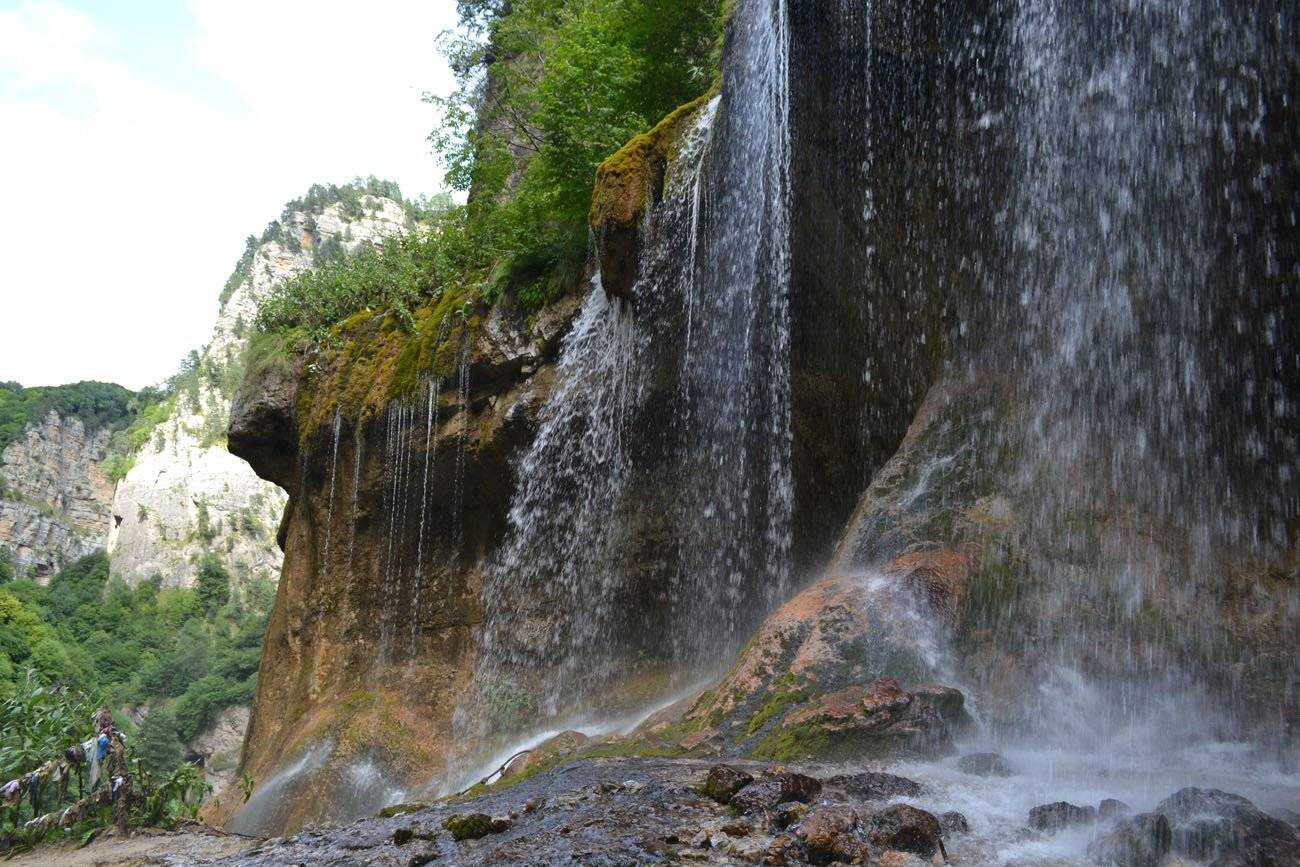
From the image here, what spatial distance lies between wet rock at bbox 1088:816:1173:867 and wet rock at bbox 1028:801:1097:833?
30 cm

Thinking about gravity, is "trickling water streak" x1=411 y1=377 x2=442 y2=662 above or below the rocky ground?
above

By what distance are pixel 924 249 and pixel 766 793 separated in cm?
690

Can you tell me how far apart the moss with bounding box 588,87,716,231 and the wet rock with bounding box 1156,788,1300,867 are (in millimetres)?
8666

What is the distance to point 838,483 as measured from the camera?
1148cm

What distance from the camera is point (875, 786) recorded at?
5.33 m

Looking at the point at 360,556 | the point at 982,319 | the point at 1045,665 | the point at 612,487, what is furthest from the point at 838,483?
the point at 360,556

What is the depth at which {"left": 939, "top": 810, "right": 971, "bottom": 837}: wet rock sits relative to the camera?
4633mm

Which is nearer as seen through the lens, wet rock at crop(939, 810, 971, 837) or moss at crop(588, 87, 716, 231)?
wet rock at crop(939, 810, 971, 837)

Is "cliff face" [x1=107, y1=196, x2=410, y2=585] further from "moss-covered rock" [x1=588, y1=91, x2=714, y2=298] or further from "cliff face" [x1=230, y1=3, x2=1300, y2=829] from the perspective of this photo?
"moss-covered rock" [x1=588, y1=91, x2=714, y2=298]

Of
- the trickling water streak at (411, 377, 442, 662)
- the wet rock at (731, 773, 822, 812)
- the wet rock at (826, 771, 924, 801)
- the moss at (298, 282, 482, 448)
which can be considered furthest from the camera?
the moss at (298, 282, 482, 448)

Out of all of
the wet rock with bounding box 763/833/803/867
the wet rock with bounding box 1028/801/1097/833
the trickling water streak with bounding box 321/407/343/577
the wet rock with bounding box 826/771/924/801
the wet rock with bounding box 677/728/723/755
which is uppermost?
the trickling water streak with bounding box 321/407/343/577

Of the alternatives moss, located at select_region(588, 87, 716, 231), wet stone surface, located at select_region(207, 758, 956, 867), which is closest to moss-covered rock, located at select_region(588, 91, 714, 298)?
moss, located at select_region(588, 87, 716, 231)

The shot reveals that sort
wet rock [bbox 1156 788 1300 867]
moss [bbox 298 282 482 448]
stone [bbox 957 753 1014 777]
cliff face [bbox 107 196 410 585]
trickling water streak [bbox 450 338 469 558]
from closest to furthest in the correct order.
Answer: wet rock [bbox 1156 788 1300 867]
stone [bbox 957 753 1014 777]
trickling water streak [bbox 450 338 469 558]
moss [bbox 298 282 482 448]
cliff face [bbox 107 196 410 585]

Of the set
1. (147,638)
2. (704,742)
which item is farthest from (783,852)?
(147,638)
